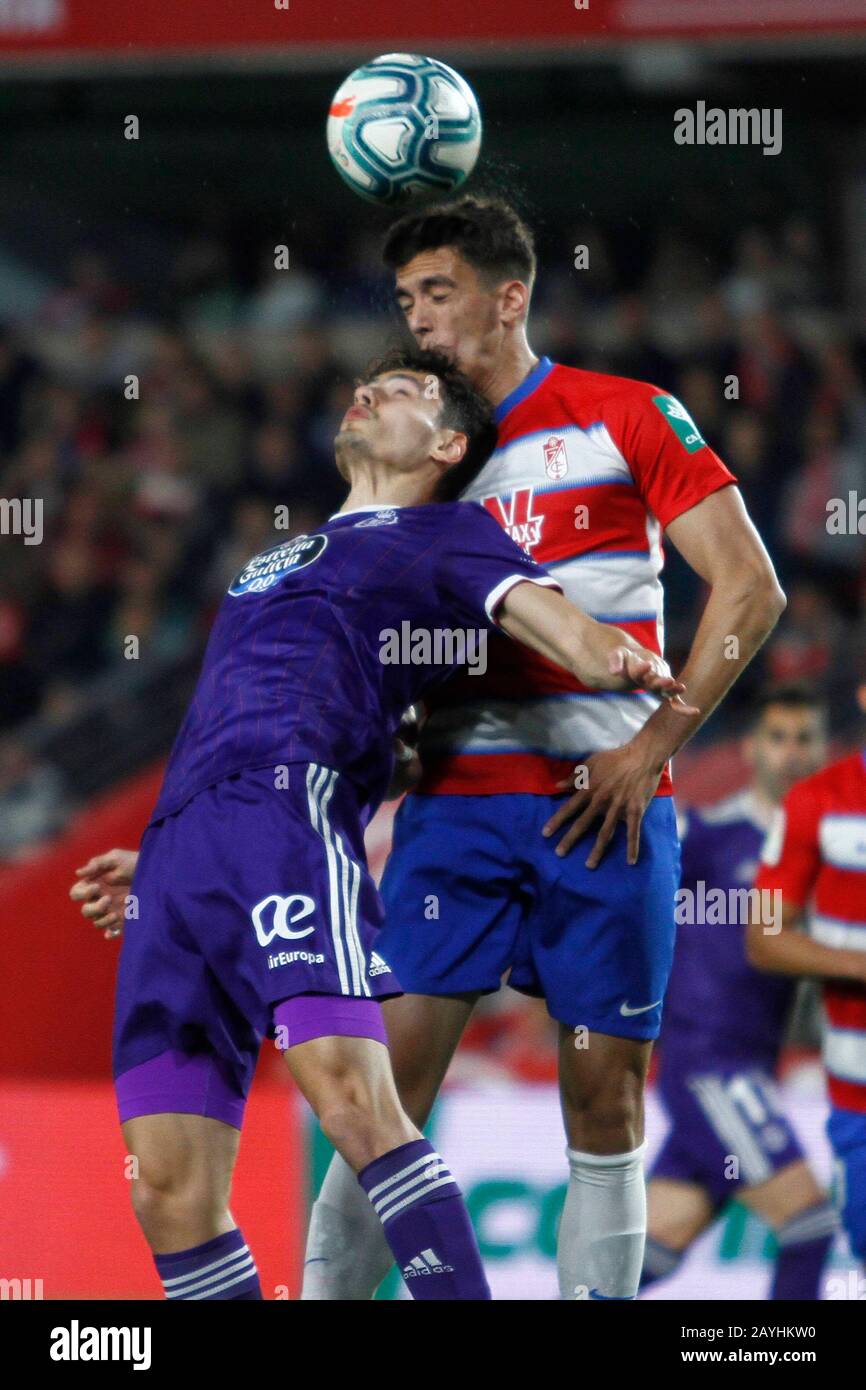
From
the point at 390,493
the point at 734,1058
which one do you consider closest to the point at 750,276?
the point at 734,1058

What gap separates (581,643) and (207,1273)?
3.72ft

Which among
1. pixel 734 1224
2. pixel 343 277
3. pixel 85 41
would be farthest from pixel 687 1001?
pixel 85 41

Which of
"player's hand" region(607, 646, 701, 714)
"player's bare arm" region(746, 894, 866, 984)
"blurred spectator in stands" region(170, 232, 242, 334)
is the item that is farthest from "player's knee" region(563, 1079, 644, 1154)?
"blurred spectator in stands" region(170, 232, 242, 334)

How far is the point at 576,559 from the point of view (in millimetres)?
3195

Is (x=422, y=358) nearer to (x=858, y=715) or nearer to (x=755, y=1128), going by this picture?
(x=755, y=1128)

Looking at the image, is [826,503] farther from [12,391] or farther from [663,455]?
[663,455]

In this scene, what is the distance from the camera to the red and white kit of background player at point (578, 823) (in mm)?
3072

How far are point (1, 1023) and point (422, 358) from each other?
3614mm

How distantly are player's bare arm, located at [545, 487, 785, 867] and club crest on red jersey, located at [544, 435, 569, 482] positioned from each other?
0.80 ft

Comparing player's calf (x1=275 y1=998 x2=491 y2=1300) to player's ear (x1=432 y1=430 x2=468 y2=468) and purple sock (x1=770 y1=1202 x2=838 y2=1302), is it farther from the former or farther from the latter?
purple sock (x1=770 y1=1202 x2=838 y2=1302)

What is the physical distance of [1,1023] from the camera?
6129 mm

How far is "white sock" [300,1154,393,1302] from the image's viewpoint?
10.2 ft

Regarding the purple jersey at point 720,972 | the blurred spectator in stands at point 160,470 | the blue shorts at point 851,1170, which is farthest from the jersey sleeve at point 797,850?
the blurred spectator in stands at point 160,470
